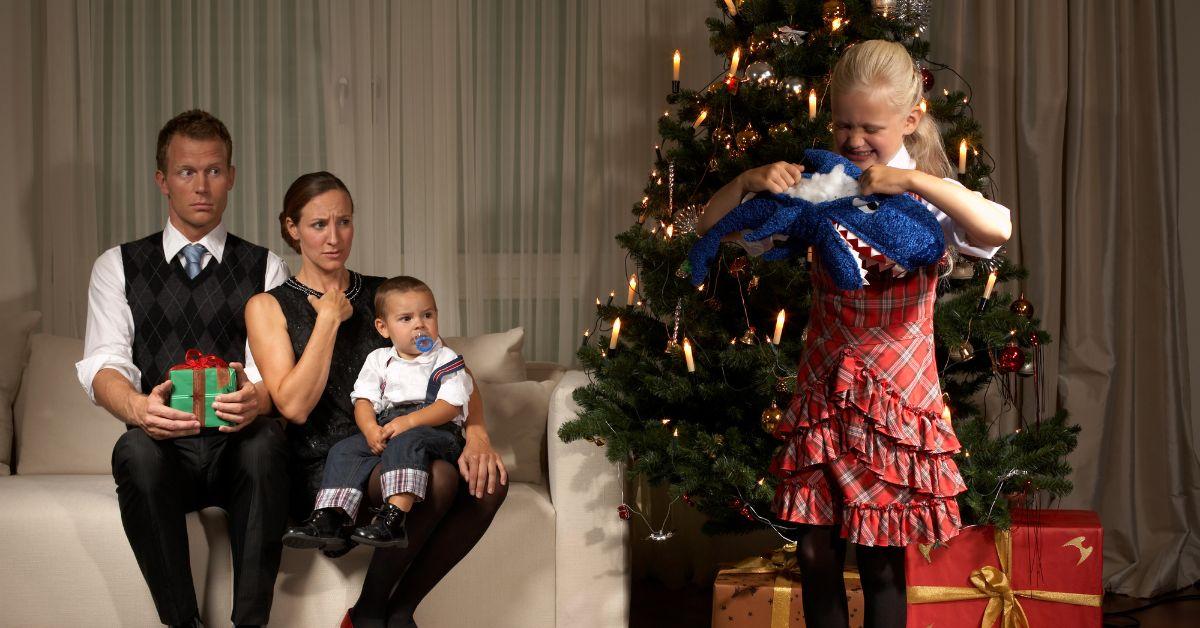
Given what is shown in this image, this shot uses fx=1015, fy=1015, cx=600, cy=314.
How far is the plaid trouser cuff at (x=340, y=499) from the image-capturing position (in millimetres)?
2100

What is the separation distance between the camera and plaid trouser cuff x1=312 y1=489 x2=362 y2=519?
6.89 ft

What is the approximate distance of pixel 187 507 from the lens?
7.20 ft

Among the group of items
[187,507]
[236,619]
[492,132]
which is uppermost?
[492,132]

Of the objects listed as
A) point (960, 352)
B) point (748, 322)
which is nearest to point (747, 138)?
point (748, 322)

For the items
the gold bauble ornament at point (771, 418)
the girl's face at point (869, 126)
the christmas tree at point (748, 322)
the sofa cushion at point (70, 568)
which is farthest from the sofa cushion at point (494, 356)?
the girl's face at point (869, 126)

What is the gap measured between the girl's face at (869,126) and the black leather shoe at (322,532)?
1242 mm

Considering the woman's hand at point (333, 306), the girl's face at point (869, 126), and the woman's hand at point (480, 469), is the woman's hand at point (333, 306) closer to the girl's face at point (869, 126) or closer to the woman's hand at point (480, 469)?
the woman's hand at point (480, 469)

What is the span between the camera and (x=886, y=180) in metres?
1.46

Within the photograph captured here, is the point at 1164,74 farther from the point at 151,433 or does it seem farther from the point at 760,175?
the point at 151,433

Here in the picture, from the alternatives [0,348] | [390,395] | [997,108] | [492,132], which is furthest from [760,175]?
[0,348]

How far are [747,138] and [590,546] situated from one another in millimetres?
1029

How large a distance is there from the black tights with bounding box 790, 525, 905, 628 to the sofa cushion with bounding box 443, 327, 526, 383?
4.13 ft

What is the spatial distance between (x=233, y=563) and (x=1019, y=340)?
73.0 inches

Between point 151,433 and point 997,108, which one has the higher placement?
point 997,108
